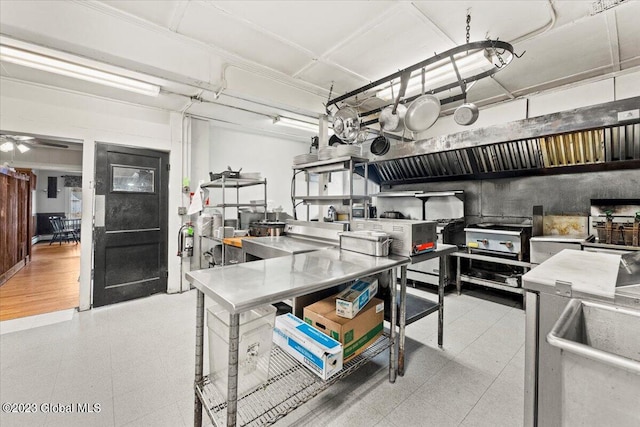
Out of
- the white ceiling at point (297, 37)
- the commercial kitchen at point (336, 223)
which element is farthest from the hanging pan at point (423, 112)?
the white ceiling at point (297, 37)

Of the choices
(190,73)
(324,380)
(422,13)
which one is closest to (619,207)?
(422,13)

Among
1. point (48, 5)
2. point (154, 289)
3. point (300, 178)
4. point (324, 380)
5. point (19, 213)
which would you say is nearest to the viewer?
point (324, 380)

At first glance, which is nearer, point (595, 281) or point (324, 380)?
point (595, 281)

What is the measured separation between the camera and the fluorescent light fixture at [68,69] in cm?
Result: 246

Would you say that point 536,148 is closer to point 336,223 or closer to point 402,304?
point 336,223

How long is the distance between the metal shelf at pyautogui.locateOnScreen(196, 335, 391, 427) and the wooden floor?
355cm

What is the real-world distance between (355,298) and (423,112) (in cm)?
224

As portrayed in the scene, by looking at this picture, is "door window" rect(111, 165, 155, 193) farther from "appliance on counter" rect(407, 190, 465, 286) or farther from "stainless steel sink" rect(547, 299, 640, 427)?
"stainless steel sink" rect(547, 299, 640, 427)

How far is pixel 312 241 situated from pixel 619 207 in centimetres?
379

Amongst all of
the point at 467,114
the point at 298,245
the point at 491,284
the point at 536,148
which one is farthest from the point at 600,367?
the point at 536,148

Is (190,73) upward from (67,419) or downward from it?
upward

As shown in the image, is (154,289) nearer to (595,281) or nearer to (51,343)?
(51,343)

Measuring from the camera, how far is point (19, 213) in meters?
5.86

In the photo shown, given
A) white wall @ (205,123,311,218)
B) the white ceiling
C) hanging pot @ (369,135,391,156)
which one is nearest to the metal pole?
the white ceiling
